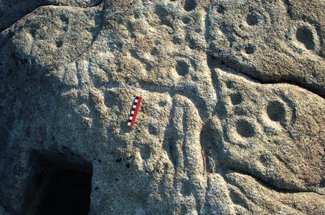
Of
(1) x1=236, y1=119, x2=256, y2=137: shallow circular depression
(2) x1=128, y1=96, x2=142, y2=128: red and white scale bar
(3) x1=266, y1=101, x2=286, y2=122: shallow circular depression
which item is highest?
(3) x1=266, y1=101, x2=286, y2=122: shallow circular depression

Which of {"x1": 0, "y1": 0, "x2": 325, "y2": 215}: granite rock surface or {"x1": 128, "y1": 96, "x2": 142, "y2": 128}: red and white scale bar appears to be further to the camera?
{"x1": 128, "y1": 96, "x2": 142, "y2": 128}: red and white scale bar

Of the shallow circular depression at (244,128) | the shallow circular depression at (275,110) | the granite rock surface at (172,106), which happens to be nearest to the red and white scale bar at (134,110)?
the granite rock surface at (172,106)

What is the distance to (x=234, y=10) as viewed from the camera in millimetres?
2447

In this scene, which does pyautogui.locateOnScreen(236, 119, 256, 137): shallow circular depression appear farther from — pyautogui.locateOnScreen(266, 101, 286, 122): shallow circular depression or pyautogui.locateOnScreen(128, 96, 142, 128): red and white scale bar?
pyautogui.locateOnScreen(128, 96, 142, 128): red and white scale bar

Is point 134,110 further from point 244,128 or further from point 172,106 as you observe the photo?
point 244,128

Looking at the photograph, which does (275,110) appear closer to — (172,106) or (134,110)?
(172,106)

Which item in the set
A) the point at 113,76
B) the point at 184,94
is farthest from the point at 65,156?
the point at 184,94

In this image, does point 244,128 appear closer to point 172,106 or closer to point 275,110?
point 275,110

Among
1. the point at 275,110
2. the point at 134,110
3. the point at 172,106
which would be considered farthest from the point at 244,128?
the point at 134,110

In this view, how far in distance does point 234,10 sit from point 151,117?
0.61 meters

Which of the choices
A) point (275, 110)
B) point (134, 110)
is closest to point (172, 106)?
point (134, 110)

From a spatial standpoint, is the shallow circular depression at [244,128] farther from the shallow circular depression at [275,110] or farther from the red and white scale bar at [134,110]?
the red and white scale bar at [134,110]

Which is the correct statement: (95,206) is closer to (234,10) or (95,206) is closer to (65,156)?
(65,156)

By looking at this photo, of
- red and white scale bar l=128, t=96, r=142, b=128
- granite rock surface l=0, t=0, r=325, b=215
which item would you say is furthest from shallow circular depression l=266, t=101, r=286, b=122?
red and white scale bar l=128, t=96, r=142, b=128
